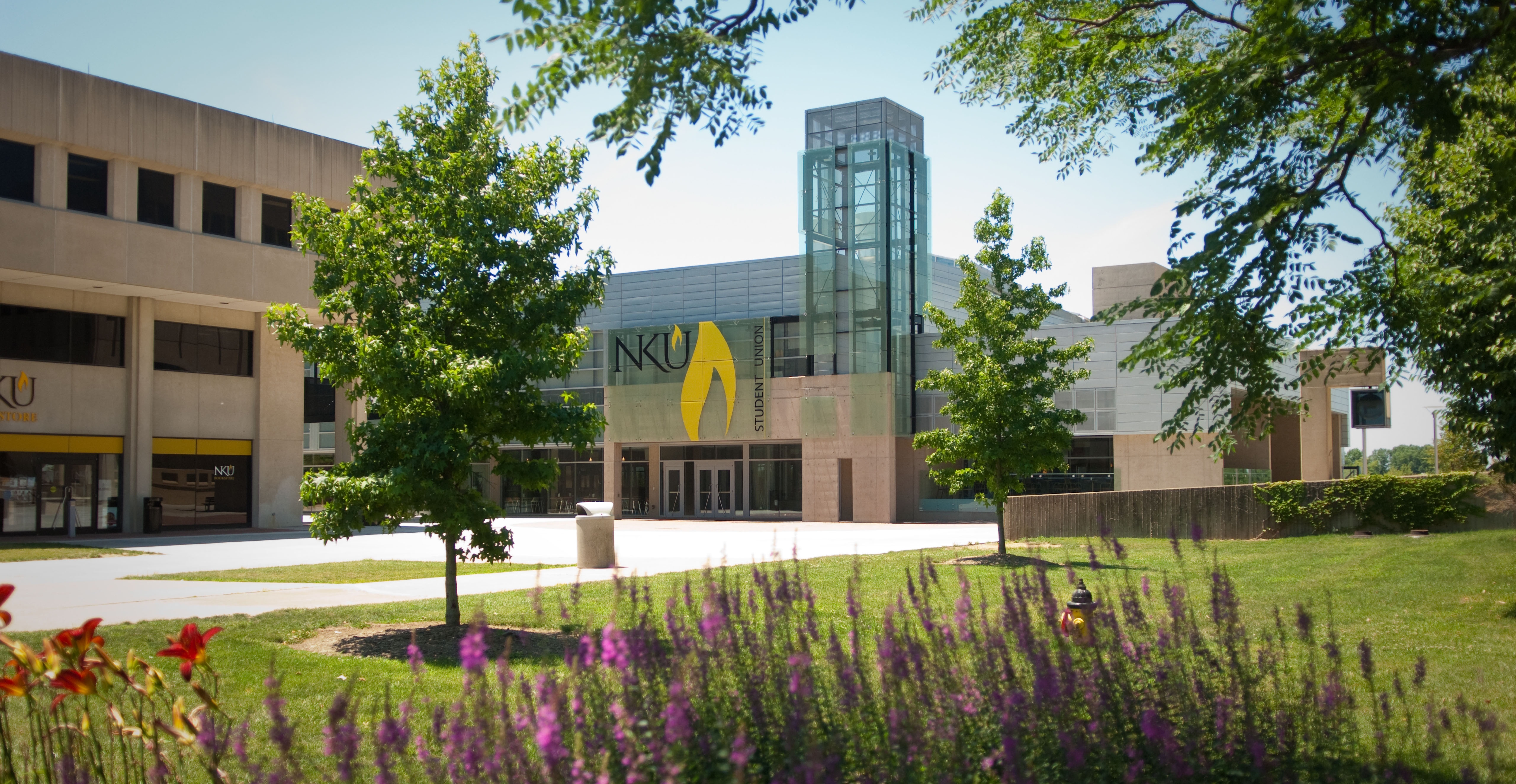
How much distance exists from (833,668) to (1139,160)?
5495 millimetres

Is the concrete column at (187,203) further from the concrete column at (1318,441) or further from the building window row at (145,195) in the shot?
the concrete column at (1318,441)

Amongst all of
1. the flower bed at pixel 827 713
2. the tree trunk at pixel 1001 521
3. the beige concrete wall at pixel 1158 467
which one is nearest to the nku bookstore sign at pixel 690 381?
the beige concrete wall at pixel 1158 467

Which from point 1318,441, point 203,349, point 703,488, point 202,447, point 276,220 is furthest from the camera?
point 703,488

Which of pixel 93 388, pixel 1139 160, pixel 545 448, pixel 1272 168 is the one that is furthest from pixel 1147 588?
pixel 545 448

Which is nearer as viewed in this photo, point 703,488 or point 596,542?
point 596,542

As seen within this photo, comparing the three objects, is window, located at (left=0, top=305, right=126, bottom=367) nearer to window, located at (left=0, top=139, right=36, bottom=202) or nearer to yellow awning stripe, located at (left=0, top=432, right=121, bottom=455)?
yellow awning stripe, located at (left=0, top=432, right=121, bottom=455)

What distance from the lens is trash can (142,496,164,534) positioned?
3050cm

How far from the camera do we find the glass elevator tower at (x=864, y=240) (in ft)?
141

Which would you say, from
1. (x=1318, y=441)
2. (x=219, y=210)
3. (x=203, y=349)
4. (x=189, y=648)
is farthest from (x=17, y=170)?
(x=1318, y=441)

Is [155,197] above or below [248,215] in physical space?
above

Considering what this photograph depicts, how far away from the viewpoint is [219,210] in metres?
31.6

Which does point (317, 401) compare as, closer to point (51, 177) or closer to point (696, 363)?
point (696, 363)

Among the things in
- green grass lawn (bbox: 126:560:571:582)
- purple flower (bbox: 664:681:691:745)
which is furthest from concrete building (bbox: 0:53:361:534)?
purple flower (bbox: 664:681:691:745)

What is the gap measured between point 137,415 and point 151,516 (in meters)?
2.93
